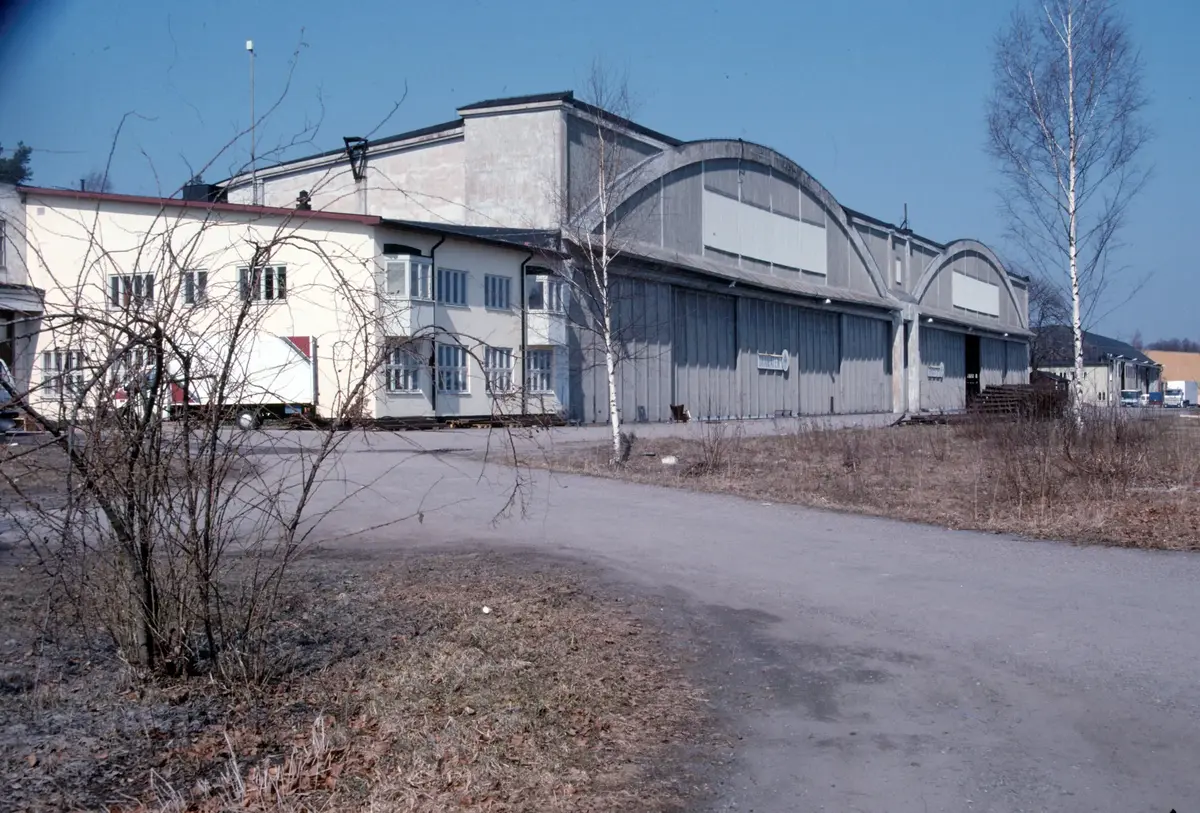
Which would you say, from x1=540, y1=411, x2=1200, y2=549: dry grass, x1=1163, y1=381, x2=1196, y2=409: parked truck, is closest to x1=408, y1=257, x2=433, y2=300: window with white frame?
x1=540, y1=411, x2=1200, y2=549: dry grass

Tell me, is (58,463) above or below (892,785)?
above

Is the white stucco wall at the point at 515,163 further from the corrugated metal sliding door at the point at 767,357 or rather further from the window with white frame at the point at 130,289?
the window with white frame at the point at 130,289

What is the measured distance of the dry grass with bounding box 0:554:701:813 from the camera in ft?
14.5

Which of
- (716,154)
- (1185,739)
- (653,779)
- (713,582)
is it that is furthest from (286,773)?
(716,154)

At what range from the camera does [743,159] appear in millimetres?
41438

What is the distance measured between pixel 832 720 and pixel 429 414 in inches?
996

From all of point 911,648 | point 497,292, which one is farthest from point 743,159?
point 911,648

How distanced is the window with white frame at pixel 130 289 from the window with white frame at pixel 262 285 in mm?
445

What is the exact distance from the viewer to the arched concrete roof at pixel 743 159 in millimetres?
33166

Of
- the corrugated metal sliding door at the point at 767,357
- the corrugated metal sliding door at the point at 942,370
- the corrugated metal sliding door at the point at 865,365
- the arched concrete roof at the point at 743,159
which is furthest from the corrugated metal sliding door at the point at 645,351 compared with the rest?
the corrugated metal sliding door at the point at 942,370

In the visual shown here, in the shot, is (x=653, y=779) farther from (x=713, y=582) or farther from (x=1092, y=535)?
(x=1092, y=535)

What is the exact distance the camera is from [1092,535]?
11.6 metres

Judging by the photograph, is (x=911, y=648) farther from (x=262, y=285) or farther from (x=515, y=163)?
(x=515, y=163)

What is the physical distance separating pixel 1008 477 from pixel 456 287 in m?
19.9
